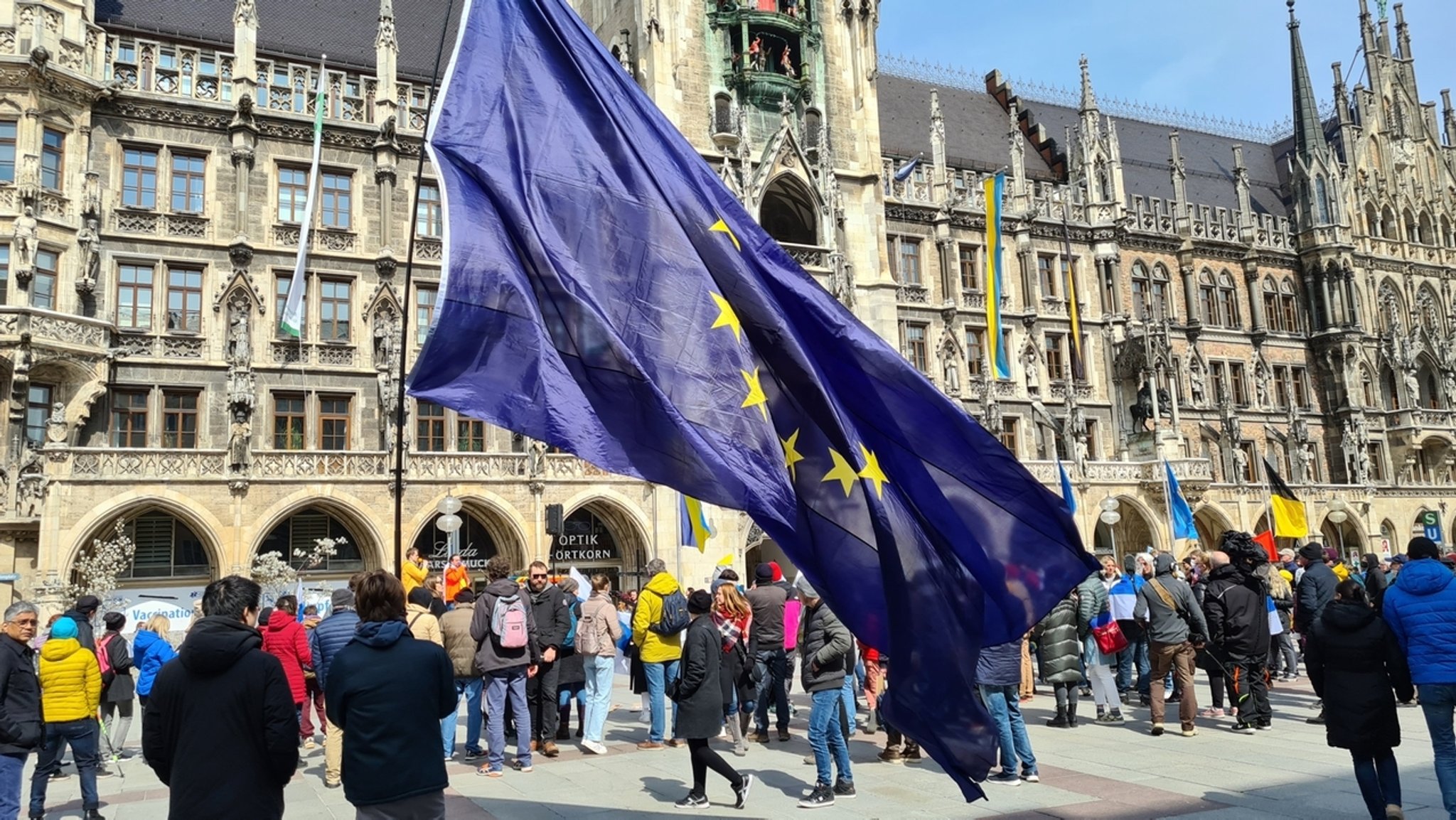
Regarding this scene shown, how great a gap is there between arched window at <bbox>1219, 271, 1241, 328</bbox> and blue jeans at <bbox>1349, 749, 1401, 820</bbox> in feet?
141

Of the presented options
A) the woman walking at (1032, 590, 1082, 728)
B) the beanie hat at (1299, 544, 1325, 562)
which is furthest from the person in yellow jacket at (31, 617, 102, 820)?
the beanie hat at (1299, 544, 1325, 562)

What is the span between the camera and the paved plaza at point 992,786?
27.5 feet

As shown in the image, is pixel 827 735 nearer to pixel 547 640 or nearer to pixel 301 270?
pixel 547 640

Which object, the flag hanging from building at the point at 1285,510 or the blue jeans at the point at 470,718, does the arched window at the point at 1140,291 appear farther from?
the blue jeans at the point at 470,718

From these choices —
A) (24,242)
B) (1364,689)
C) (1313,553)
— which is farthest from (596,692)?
(24,242)

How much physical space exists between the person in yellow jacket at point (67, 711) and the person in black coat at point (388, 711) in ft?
16.4

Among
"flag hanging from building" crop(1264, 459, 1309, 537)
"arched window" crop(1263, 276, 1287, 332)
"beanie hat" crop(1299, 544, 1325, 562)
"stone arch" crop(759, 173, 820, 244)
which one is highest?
"stone arch" crop(759, 173, 820, 244)

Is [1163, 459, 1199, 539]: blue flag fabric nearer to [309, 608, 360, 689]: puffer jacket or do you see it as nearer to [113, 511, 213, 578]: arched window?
[309, 608, 360, 689]: puffer jacket

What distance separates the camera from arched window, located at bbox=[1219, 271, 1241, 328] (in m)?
46.7

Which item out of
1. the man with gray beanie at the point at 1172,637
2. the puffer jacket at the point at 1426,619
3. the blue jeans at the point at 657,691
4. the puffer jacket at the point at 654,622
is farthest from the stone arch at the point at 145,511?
the puffer jacket at the point at 1426,619

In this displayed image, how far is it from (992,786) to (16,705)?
756cm

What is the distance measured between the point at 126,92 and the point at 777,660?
A: 24936 millimetres

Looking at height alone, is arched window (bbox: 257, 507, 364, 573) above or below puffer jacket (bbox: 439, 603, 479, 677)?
above

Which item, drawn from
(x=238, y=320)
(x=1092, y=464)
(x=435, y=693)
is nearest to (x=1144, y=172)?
(x=1092, y=464)
